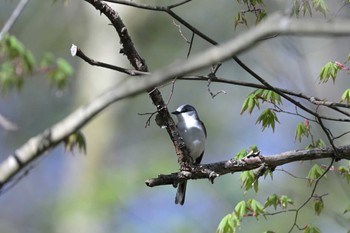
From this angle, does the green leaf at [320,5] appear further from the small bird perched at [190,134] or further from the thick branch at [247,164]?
the small bird perched at [190,134]

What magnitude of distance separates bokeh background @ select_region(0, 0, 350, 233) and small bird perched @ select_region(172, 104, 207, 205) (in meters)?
1.33

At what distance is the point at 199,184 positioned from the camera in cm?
898

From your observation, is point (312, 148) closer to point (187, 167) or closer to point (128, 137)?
point (187, 167)

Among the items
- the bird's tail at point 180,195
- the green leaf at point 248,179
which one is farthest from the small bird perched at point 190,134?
the green leaf at point 248,179

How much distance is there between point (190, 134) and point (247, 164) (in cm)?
159

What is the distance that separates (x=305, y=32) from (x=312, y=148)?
1.64m

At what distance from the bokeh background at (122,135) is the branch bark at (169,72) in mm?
3761

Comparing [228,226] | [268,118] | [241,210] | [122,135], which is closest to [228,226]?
[228,226]

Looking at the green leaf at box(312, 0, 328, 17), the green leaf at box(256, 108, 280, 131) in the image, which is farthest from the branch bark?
the green leaf at box(256, 108, 280, 131)

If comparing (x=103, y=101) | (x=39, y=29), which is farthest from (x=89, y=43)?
(x=103, y=101)

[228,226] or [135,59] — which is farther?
[228,226]

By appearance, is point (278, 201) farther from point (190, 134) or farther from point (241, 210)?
point (190, 134)

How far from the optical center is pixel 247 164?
286 centimetres

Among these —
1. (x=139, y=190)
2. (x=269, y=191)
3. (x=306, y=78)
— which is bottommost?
(x=306, y=78)
